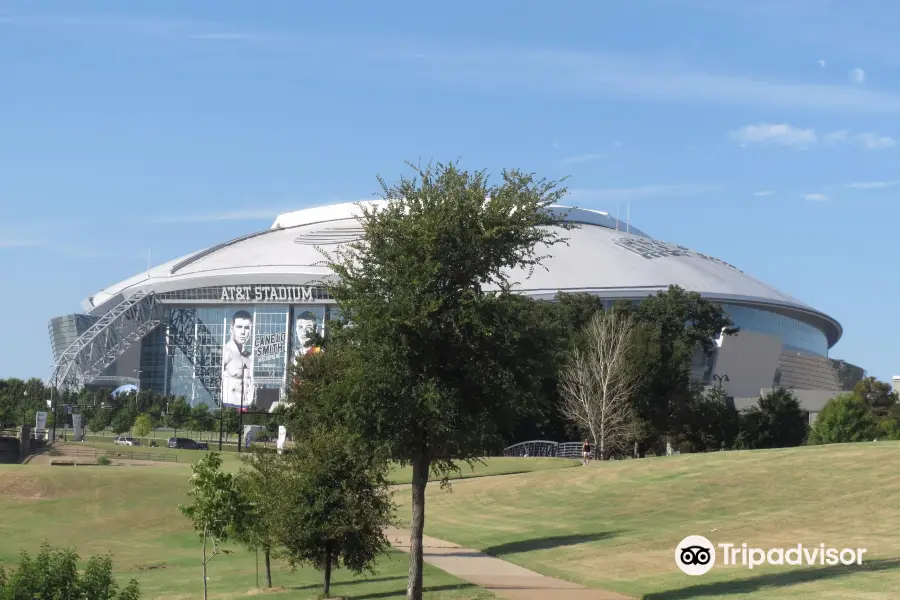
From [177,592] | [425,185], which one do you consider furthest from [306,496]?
[425,185]

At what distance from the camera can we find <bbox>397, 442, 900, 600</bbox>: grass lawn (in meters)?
25.5

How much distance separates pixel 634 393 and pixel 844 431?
12.7 m

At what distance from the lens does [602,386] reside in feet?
231

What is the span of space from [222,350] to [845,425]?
8907cm

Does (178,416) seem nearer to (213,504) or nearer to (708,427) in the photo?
(708,427)

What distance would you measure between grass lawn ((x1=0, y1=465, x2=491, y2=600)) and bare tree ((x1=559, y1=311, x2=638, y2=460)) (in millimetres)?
23750

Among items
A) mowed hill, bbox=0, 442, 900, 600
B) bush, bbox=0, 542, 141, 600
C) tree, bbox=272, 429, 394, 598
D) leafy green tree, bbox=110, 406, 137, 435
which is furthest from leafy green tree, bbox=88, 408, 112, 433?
bush, bbox=0, 542, 141, 600

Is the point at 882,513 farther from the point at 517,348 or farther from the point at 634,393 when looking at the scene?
the point at 634,393

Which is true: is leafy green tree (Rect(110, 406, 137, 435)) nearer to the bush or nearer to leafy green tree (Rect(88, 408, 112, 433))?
leafy green tree (Rect(88, 408, 112, 433))

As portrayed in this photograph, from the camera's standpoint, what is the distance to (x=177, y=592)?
31828 millimetres

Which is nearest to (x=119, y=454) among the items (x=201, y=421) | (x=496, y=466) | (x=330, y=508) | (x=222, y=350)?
(x=496, y=466)

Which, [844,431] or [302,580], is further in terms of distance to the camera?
[844,431]

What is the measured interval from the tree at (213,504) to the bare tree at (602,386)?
40058 millimetres

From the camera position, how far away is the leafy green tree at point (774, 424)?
7781cm
